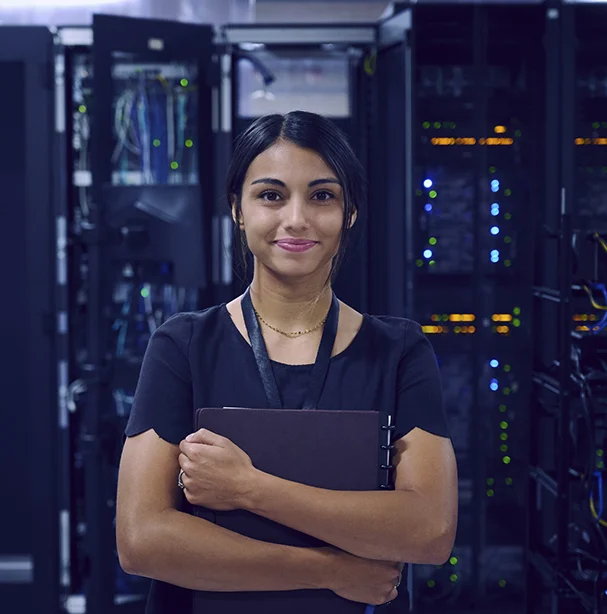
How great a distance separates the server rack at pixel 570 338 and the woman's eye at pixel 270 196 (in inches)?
65.5

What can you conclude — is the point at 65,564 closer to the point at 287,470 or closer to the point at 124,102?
the point at 124,102

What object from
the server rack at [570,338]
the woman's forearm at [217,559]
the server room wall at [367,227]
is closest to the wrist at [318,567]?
the woman's forearm at [217,559]

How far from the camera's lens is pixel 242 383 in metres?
1.30

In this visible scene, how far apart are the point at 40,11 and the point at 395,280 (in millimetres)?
1907

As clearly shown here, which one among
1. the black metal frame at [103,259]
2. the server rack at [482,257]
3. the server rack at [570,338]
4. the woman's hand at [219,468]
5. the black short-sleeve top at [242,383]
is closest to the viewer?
the woman's hand at [219,468]

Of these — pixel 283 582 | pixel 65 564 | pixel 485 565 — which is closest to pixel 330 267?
pixel 283 582

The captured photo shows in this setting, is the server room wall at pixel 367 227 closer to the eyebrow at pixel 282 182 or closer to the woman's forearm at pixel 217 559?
the eyebrow at pixel 282 182

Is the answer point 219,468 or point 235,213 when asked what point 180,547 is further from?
point 235,213

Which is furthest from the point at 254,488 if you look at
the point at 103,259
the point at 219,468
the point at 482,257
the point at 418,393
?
the point at 482,257

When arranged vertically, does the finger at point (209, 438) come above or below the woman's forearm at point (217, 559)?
above

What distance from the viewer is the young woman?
1190 mm

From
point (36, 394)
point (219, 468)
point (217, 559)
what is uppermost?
point (219, 468)

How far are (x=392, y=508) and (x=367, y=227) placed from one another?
7.26ft

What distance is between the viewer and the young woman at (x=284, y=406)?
3.91ft
